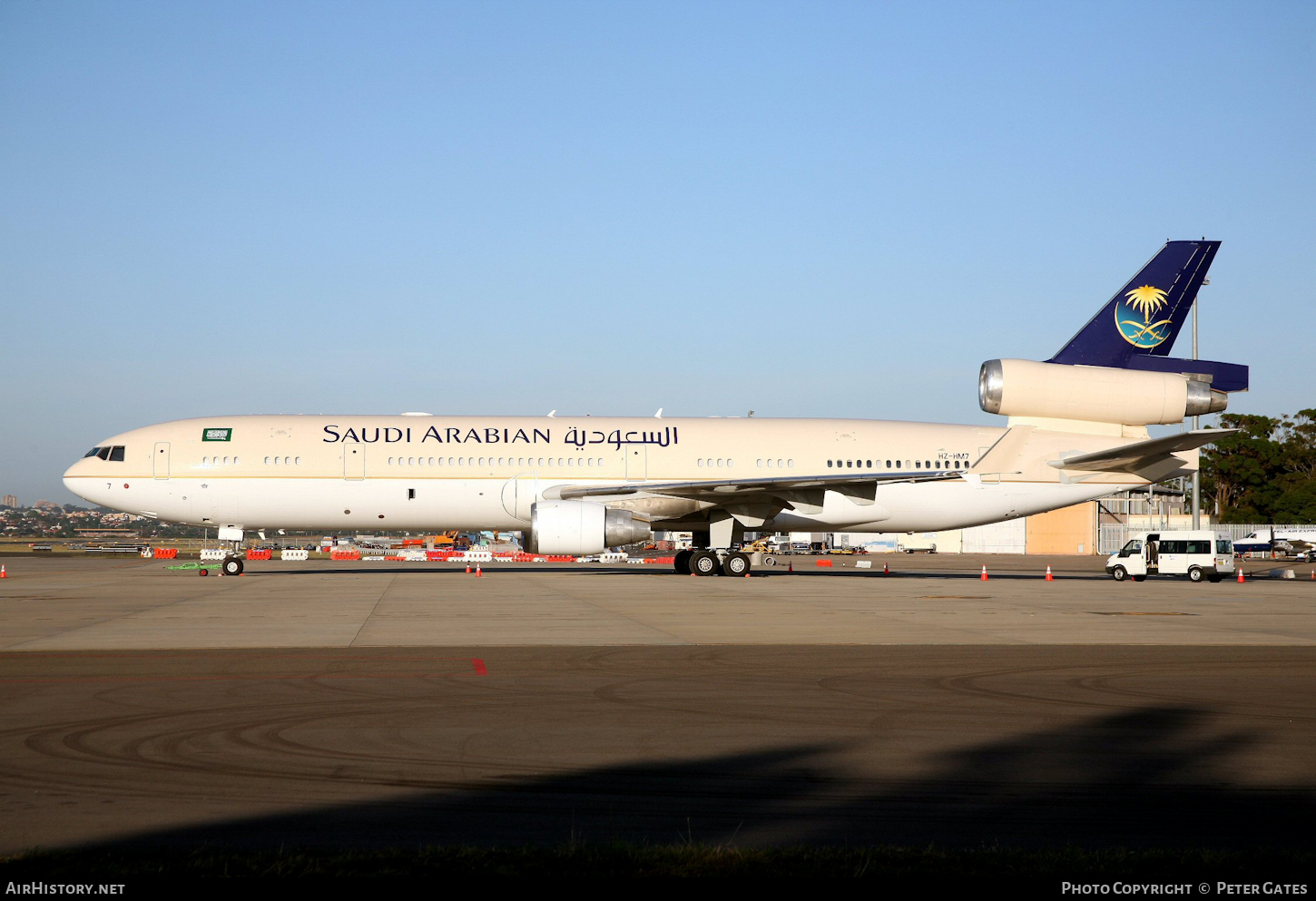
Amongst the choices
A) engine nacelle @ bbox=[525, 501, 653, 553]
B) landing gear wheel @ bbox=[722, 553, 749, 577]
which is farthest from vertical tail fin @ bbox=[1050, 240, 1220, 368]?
engine nacelle @ bbox=[525, 501, 653, 553]

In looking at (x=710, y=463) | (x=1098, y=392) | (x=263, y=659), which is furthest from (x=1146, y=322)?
(x=263, y=659)

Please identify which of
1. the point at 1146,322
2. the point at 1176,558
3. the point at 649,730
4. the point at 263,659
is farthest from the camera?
the point at 1176,558

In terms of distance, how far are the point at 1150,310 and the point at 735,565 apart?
1324cm

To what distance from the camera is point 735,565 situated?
29172 millimetres

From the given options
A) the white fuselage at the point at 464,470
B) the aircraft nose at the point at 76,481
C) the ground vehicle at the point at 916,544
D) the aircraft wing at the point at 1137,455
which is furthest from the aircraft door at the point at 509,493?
the ground vehicle at the point at 916,544

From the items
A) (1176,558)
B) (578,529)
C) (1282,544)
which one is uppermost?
(578,529)

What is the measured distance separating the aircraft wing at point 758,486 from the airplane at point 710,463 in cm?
8

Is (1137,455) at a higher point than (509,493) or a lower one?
higher

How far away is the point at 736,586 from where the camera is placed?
24828mm

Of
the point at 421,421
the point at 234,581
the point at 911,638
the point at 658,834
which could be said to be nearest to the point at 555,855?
the point at 658,834

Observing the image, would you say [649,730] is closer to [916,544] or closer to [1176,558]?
[1176,558]

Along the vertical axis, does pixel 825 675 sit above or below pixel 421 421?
below

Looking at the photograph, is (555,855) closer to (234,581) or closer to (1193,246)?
(234,581)

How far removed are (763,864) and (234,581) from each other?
23810 millimetres
